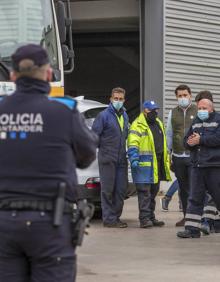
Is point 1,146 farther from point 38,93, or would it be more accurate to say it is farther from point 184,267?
point 184,267

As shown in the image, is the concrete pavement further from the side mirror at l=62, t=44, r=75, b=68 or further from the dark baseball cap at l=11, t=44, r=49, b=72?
the dark baseball cap at l=11, t=44, r=49, b=72

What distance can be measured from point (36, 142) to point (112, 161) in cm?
618

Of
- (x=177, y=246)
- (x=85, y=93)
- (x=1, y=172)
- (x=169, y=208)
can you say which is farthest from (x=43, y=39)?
(x=85, y=93)

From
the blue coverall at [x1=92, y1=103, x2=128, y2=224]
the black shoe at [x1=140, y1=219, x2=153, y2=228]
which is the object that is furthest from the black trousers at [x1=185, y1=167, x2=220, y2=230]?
the blue coverall at [x1=92, y1=103, x2=128, y2=224]

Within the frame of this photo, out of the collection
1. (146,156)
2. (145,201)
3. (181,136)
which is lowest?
(145,201)

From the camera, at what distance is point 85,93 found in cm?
2506

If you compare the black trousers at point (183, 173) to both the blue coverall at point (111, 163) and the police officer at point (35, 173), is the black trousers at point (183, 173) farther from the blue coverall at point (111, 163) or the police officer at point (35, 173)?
the police officer at point (35, 173)

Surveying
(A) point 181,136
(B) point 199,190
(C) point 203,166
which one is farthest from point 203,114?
(A) point 181,136

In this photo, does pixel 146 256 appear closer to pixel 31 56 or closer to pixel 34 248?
pixel 34 248

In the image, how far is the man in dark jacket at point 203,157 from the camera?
8.03 meters

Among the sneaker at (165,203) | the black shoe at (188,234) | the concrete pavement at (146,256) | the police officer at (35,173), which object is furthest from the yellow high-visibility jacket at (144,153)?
the police officer at (35,173)

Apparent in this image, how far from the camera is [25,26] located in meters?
8.39

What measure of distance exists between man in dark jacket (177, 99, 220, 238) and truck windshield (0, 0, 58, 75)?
2.13 meters

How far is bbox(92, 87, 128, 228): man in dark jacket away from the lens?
9.59 meters
